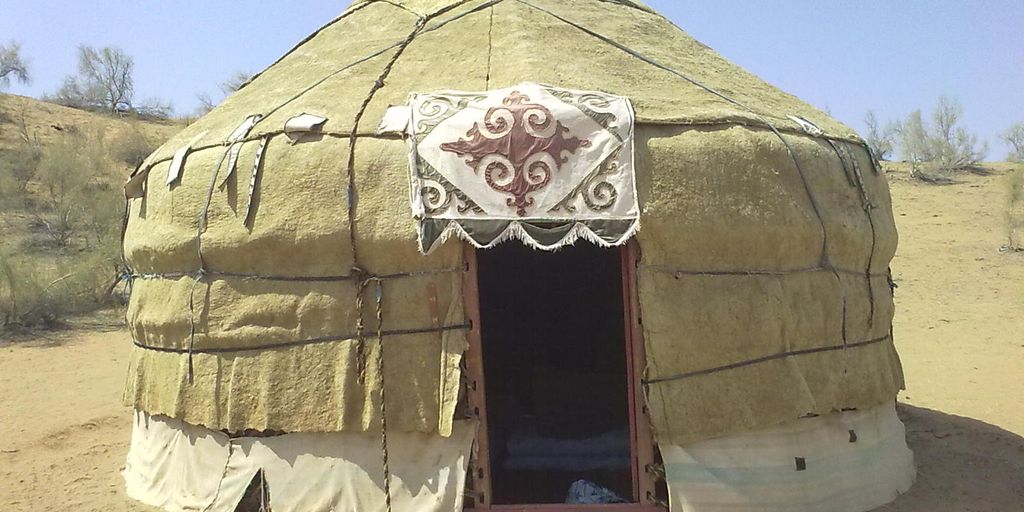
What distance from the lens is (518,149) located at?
4027 millimetres

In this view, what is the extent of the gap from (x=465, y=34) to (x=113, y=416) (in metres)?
4.49

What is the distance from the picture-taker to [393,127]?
13.8 ft

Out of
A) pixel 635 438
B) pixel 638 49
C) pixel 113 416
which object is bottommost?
pixel 113 416

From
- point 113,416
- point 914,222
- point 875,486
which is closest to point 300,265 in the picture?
point 875,486

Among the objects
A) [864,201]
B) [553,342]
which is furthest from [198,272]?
[864,201]

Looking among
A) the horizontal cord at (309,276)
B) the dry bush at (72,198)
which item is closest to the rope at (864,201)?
the horizontal cord at (309,276)

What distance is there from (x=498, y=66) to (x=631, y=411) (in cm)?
203

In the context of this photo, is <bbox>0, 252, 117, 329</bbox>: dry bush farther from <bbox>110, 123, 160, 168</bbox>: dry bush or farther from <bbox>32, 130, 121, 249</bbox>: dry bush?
<bbox>110, 123, 160, 168</bbox>: dry bush

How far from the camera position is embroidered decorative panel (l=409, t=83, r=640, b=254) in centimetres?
396

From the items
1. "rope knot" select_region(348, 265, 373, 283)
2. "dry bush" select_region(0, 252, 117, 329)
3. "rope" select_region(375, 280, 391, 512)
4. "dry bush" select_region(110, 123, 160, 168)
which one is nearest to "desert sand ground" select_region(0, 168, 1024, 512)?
"dry bush" select_region(0, 252, 117, 329)

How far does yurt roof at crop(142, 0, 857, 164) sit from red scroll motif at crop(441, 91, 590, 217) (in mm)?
457

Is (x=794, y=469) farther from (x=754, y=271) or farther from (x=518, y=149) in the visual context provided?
(x=518, y=149)

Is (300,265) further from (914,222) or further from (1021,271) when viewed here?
(914,222)

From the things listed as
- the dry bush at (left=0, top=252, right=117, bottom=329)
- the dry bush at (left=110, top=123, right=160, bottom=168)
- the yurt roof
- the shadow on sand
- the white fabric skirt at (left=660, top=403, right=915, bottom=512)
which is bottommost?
the shadow on sand
